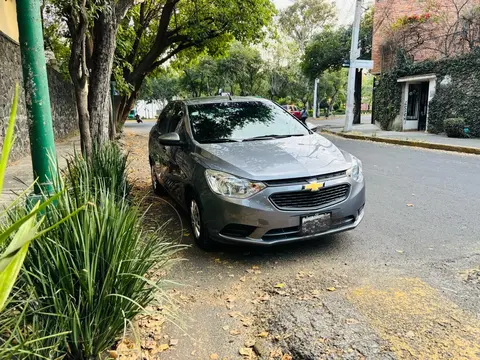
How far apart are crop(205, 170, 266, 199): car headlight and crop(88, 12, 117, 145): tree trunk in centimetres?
283

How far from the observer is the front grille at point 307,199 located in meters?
3.76

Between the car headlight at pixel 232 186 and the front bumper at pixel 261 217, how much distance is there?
0.17 feet

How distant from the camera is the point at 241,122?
5172mm

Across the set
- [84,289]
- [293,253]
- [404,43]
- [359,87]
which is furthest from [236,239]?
[359,87]

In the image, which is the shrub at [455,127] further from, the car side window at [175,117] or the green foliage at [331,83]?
the green foliage at [331,83]

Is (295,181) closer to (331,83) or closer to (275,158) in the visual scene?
(275,158)

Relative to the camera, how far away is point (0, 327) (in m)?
2.06

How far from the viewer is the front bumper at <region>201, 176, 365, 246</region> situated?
3.72 m

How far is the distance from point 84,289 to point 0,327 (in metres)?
0.44

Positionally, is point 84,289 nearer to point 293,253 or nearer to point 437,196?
point 293,253

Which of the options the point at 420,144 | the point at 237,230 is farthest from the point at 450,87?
the point at 237,230

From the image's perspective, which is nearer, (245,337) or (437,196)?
(245,337)

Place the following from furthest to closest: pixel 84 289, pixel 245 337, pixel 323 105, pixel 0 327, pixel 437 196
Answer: pixel 323 105 < pixel 437 196 < pixel 245 337 < pixel 84 289 < pixel 0 327

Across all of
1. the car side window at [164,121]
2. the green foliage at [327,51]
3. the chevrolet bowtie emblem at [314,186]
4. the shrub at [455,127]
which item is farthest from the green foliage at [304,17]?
the chevrolet bowtie emblem at [314,186]
